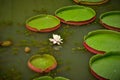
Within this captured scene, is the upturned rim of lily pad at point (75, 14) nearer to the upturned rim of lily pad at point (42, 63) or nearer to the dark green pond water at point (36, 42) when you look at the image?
the dark green pond water at point (36, 42)

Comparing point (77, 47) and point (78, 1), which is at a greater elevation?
point (78, 1)

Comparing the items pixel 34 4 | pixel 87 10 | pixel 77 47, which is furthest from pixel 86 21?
pixel 34 4

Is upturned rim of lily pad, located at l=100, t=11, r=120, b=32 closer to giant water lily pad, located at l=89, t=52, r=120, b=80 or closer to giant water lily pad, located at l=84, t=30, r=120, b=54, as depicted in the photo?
giant water lily pad, located at l=84, t=30, r=120, b=54

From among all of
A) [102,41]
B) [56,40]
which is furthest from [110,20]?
[56,40]

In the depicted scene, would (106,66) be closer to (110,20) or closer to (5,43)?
(110,20)

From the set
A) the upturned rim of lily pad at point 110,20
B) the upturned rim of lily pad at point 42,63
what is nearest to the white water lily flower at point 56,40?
the upturned rim of lily pad at point 42,63

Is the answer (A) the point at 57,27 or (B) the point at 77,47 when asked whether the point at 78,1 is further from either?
(B) the point at 77,47
